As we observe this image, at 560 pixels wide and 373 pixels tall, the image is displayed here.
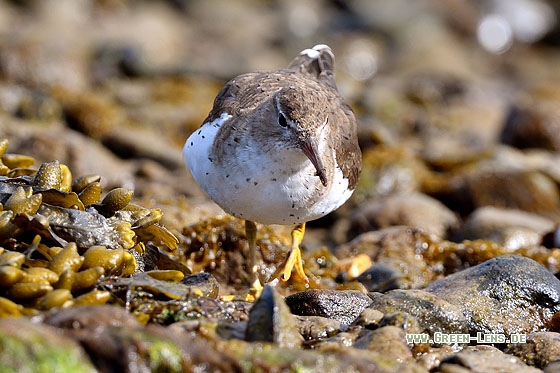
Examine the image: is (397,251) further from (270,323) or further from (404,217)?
(270,323)

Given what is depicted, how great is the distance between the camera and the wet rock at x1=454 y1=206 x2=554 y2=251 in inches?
323

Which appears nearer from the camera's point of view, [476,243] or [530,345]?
[530,345]

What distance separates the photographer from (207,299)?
14.9ft

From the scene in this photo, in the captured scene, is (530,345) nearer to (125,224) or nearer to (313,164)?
(313,164)

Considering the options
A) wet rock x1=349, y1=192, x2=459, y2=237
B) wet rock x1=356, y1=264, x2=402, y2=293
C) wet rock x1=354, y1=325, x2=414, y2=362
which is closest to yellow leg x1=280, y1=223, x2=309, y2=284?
wet rock x1=356, y1=264, x2=402, y2=293

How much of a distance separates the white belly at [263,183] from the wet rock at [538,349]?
5.70 feet

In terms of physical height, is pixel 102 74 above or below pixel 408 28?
below

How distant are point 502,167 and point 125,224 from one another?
7.03 meters

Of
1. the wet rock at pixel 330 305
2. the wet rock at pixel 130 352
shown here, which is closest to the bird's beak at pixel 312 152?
the wet rock at pixel 330 305

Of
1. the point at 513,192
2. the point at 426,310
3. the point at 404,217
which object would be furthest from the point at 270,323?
the point at 513,192

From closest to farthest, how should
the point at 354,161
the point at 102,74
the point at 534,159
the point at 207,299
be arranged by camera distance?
the point at 207,299
the point at 354,161
the point at 534,159
the point at 102,74

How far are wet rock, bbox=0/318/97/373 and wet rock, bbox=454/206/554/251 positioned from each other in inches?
223

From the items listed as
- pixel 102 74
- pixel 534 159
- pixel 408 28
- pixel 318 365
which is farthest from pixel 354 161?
pixel 408 28

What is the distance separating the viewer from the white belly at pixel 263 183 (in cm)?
538
